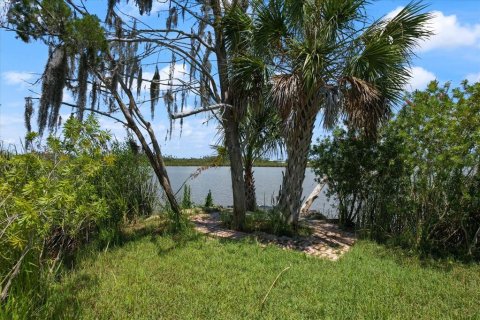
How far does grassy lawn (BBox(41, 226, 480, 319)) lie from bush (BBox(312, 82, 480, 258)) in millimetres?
895

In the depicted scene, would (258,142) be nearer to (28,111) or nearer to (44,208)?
(28,111)

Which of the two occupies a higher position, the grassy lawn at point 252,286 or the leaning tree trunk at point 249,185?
the leaning tree trunk at point 249,185

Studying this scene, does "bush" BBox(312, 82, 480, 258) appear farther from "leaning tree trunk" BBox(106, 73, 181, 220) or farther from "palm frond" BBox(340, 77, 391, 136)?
"leaning tree trunk" BBox(106, 73, 181, 220)

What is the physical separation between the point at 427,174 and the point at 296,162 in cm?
215

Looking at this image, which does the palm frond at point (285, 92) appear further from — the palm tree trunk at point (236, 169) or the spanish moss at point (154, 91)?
the spanish moss at point (154, 91)

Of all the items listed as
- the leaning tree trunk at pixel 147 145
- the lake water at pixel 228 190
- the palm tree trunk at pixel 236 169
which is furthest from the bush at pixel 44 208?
the lake water at pixel 228 190

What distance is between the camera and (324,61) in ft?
22.5

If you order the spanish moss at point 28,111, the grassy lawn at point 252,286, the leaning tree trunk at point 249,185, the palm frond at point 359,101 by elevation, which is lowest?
the grassy lawn at point 252,286

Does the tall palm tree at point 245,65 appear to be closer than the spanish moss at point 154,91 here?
Yes

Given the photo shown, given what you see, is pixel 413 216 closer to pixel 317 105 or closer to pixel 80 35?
pixel 317 105

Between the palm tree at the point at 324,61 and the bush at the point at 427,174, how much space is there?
0.67 metres

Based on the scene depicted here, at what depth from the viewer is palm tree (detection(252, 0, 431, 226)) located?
677cm

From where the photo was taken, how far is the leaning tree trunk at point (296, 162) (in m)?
7.52

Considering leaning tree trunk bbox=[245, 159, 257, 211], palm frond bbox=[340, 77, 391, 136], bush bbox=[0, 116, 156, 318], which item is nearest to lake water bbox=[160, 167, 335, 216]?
leaning tree trunk bbox=[245, 159, 257, 211]
